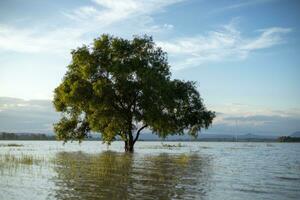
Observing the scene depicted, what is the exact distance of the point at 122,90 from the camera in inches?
2333

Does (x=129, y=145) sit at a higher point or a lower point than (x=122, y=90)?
lower

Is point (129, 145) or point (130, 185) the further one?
point (129, 145)

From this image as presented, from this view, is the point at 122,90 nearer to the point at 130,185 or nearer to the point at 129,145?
the point at 129,145

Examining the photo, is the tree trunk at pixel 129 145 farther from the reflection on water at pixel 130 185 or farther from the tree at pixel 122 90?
the reflection on water at pixel 130 185

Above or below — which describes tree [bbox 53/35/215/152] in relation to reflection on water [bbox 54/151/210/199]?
above

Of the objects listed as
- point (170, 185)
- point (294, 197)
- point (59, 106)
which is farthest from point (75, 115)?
point (294, 197)

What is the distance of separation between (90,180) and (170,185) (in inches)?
207

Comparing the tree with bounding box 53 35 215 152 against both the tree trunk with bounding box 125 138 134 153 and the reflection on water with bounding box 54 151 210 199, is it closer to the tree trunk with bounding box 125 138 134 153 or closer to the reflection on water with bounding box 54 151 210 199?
the tree trunk with bounding box 125 138 134 153

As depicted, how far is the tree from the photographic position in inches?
2290

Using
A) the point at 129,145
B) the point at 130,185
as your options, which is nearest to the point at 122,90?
the point at 129,145

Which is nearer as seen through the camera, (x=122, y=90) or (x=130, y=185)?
(x=130, y=185)

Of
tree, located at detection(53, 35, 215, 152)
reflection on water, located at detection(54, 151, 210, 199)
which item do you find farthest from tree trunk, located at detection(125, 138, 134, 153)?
reflection on water, located at detection(54, 151, 210, 199)

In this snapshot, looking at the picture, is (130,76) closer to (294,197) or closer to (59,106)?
(59,106)

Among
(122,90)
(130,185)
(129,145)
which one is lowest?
(130,185)
